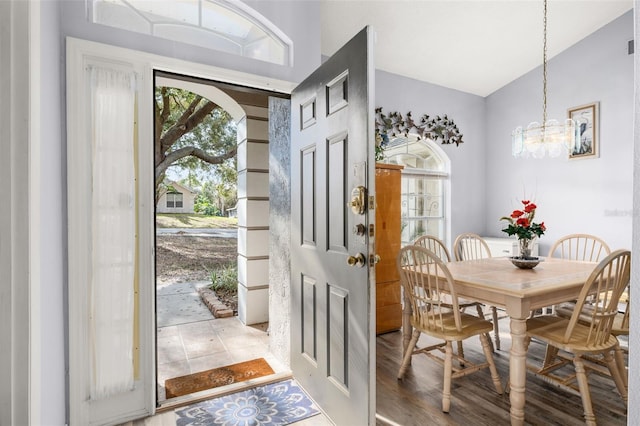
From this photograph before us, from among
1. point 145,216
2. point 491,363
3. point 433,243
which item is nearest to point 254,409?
point 145,216

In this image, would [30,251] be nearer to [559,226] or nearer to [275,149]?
[275,149]

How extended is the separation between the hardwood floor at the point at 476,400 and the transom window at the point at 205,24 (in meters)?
2.49

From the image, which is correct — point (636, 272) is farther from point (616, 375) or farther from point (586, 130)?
point (586, 130)

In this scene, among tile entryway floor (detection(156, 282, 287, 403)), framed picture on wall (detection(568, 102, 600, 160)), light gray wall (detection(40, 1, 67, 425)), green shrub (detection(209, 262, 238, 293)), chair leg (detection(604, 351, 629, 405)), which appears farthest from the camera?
green shrub (detection(209, 262, 238, 293))

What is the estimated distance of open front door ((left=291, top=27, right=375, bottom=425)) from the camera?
1652 millimetres

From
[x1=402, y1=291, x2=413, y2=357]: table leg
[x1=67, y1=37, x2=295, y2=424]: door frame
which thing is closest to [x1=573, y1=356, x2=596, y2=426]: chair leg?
[x1=402, y1=291, x2=413, y2=357]: table leg

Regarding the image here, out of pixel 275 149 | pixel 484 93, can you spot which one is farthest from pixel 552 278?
pixel 484 93

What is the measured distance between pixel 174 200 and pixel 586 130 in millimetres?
7198

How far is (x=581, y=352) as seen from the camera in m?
2.00

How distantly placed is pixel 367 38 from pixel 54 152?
159 cm

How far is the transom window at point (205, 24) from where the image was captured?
206 cm

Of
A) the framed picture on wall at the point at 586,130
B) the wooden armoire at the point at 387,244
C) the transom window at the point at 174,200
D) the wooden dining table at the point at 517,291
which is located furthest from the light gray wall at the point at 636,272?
the transom window at the point at 174,200

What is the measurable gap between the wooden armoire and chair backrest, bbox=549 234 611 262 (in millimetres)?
1557
